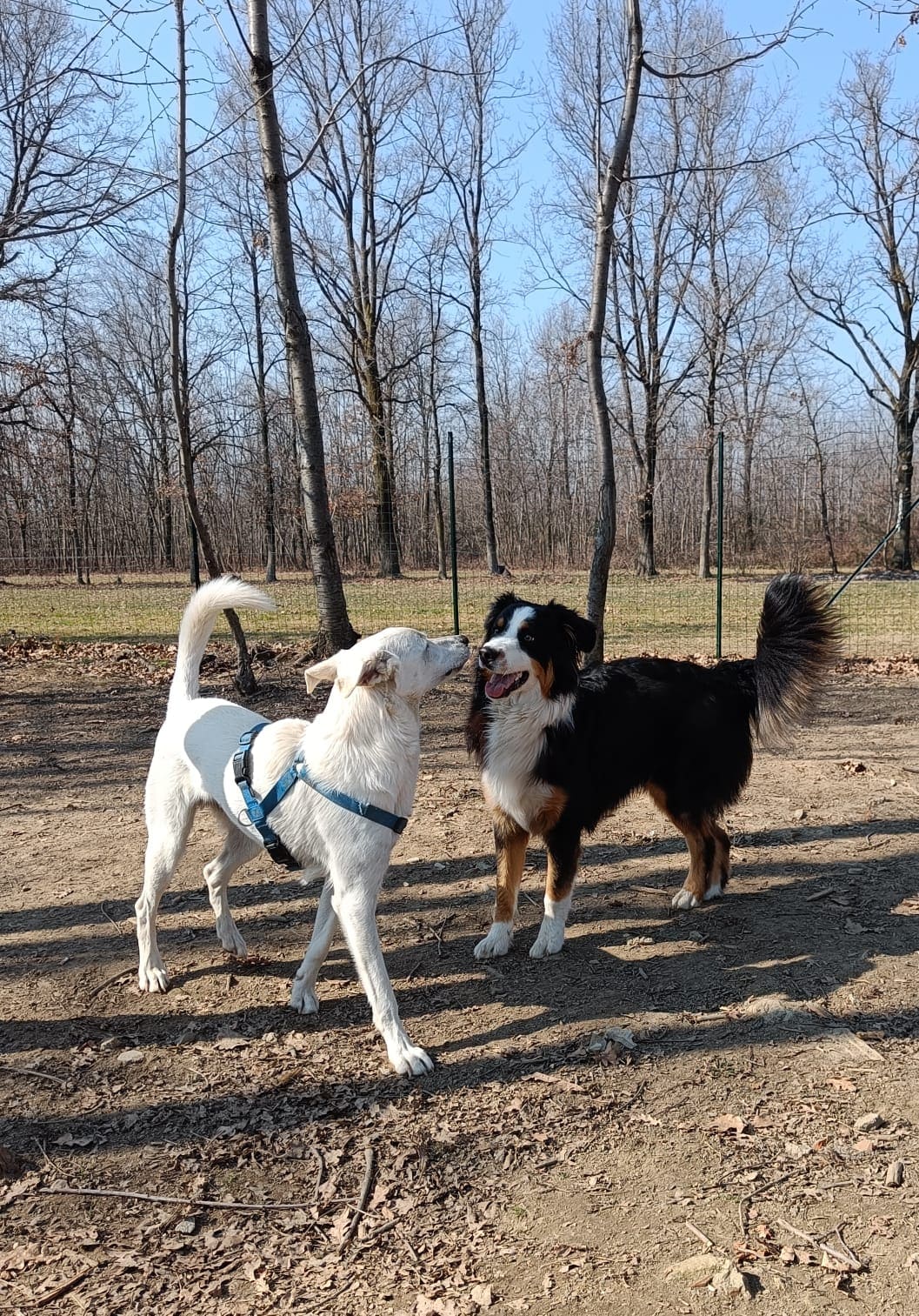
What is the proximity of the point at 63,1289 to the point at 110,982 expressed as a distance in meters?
1.63

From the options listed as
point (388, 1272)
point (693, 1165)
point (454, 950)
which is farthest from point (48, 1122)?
point (693, 1165)

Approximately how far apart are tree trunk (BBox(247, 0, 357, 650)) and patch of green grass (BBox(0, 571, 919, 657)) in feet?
11.4

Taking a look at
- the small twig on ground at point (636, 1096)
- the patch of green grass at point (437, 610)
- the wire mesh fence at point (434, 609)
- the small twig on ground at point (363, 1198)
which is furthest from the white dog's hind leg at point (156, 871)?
the patch of green grass at point (437, 610)

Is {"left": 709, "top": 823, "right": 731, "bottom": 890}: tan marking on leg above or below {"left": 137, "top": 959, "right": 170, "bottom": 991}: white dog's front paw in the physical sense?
above

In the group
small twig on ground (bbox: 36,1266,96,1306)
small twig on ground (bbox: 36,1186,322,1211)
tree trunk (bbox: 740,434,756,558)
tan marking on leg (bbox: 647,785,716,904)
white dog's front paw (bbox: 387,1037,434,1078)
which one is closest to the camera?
small twig on ground (bbox: 36,1266,96,1306)

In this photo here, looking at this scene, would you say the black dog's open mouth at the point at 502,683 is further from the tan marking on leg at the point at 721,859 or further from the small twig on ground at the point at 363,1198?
the small twig on ground at the point at 363,1198

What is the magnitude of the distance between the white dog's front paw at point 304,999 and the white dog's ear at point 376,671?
126 cm

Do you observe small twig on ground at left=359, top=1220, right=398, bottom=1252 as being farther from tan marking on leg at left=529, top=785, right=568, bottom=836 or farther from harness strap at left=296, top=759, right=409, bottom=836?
tan marking on leg at left=529, top=785, right=568, bottom=836

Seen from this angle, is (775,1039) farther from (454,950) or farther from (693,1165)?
(454,950)

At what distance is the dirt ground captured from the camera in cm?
211

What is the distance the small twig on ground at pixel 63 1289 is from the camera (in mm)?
2046

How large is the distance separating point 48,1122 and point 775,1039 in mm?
2457

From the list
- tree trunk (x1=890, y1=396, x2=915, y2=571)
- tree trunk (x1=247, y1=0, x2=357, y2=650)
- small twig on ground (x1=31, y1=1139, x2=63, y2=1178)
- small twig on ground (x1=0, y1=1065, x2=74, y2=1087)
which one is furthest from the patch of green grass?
small twig on ground (x1=31, y1=1139, x2=63, y2=1178)

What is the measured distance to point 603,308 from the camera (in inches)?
290
